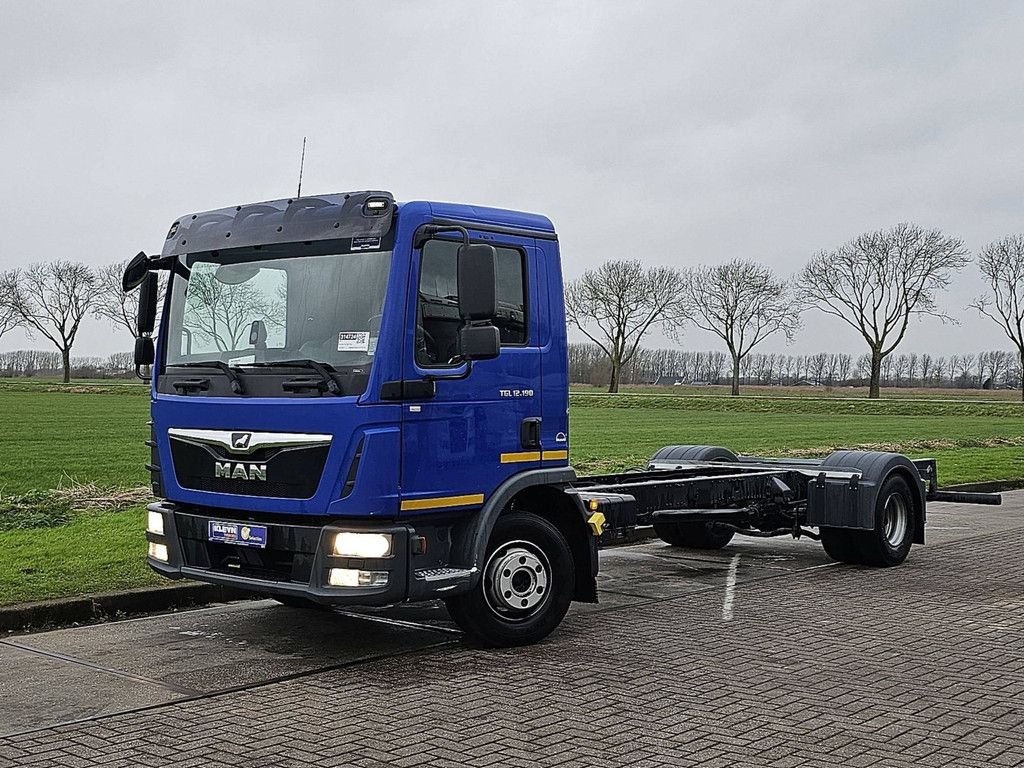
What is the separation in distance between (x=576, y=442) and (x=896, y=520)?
19.3 meters

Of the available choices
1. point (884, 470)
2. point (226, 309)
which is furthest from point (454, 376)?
point (884, 470)

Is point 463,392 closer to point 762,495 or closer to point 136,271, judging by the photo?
point 136,271

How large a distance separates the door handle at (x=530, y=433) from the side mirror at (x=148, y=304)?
2588 millimetres

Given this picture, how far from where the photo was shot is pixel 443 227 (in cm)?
716

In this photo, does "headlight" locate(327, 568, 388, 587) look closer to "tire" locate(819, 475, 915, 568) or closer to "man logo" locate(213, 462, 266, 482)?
"man logo" locate(213, 462, 266, 482)

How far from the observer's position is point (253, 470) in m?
7.16

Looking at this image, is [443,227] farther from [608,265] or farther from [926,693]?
[608,265]

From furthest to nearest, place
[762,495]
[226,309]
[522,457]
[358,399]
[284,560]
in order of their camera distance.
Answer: [762,495] → [522,457] → [226,309] → [284,560] → [358,399]

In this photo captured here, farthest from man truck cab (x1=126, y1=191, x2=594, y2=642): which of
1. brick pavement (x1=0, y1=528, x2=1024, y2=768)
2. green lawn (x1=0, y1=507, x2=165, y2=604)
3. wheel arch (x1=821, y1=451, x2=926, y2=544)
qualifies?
wheel arch (x1=821, y1=451, x2=926, y2=544)

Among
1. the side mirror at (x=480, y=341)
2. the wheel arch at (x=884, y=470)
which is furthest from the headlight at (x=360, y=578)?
the wheel arch at (x=884, y=470)

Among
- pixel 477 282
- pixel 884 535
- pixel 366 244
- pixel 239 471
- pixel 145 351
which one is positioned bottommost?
pixel 884 535

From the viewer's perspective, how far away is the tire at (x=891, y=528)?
11.0 metres

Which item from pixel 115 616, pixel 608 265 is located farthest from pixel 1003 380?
pixel 115 616

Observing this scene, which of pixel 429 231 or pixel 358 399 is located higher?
pixel 429 231
